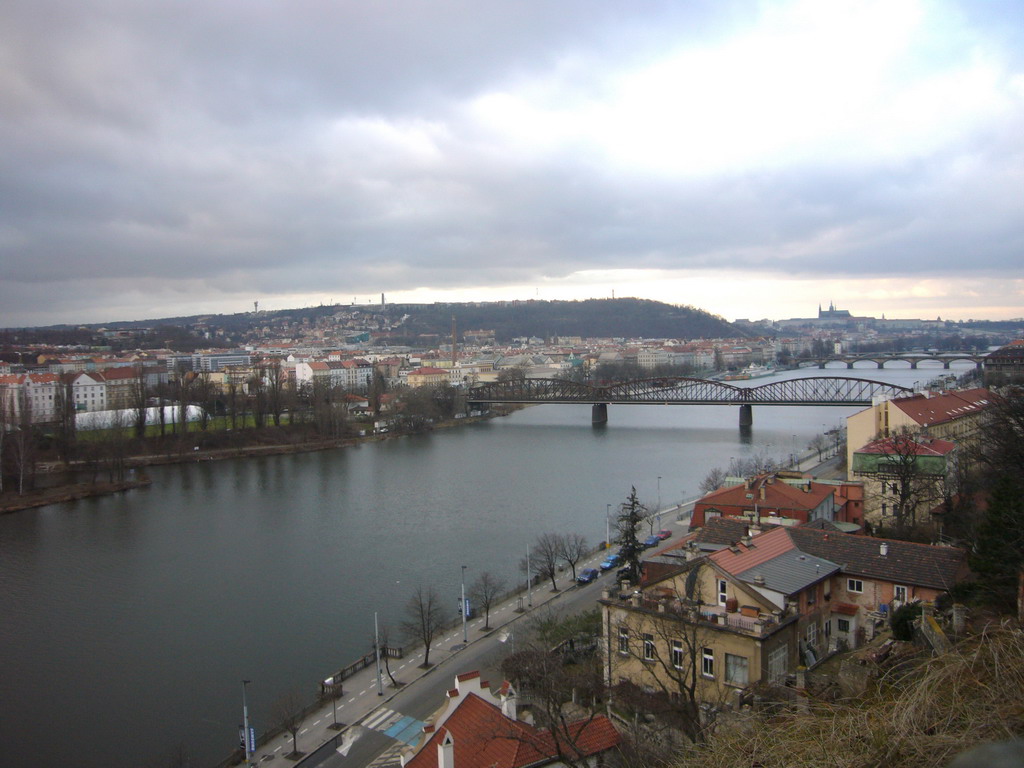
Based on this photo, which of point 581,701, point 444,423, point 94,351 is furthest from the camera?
point 94,351

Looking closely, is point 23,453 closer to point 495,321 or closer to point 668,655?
point 668,655

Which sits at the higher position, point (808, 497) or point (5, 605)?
point (808, 497)

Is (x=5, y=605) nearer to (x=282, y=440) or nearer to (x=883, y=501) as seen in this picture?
(x=883, y=501)

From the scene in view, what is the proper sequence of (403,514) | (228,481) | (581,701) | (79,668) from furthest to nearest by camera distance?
(228,481) < (403,514) < (79,668) < (581,701)

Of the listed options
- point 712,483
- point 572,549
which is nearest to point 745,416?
point 712,483

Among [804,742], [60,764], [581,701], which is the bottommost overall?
[60,764]

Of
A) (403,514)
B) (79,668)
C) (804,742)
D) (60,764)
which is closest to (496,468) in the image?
(403,514)

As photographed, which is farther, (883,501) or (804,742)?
(883,501)
